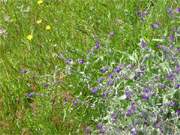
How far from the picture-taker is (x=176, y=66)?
3.40 m

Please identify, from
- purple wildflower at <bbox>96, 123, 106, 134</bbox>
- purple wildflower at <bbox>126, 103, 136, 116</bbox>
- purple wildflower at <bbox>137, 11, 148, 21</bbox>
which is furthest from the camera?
purple wildflower at <bbox>137, 11, 148, 21</bbox>

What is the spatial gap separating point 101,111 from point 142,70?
0.45 metres

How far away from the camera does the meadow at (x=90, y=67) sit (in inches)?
131

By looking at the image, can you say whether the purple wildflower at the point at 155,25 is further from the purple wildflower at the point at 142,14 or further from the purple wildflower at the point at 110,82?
the purple wildflower at the point at 110,82

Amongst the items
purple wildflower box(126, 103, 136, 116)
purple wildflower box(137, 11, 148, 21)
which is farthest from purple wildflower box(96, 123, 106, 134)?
purple wildflower box(137, 11, 148, 21)

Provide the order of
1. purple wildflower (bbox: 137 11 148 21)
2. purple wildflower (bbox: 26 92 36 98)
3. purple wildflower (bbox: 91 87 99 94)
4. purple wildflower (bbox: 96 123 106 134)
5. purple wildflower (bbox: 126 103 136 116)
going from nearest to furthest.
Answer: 1. purple wildflower (bbox: 126 103 136 116)
2. purple wildflower (bbox: 96 123 106 134)
3. purple wildflower (bbox: 91 87 99 94)
4. purple wildflower (bbox: 26 92 36 98)
5. purple wildflower (bbox: 137 11 148 21)

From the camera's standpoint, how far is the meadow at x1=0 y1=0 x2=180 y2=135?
332 cm

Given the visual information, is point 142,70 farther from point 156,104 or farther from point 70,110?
point 70,110

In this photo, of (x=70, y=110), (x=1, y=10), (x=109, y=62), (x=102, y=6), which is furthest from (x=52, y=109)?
(x=1, y=10)

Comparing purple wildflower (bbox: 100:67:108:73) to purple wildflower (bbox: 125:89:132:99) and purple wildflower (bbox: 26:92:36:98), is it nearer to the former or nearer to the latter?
purple wildflower (bbox: 125:89:132:99)

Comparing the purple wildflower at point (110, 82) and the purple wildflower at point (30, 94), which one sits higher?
the purple wildflower at point (110, 82)

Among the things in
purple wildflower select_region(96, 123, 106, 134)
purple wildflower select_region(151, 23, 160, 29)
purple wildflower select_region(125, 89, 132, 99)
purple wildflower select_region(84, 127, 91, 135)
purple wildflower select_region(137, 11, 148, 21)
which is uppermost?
purple wildflower select_region(137, 11, 148, 21)

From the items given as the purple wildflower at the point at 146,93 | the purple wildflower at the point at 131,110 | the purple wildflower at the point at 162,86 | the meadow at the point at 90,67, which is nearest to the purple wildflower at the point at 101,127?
the meadow at the point at 90,67

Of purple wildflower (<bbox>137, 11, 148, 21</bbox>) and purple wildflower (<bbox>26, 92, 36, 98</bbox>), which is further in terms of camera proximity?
purple wildflower (<bbox>137, 11, 148, 21</bbox>)
